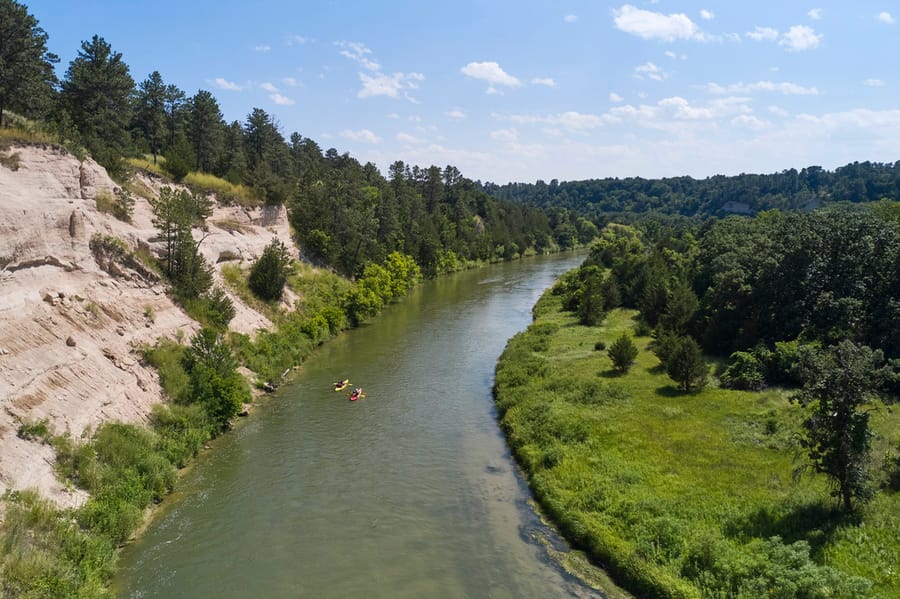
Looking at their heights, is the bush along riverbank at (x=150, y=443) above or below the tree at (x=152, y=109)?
below

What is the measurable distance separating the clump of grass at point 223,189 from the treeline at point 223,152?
1.75 feet

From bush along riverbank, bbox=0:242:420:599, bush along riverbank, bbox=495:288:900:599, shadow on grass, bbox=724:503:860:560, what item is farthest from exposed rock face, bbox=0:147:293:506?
shadow on grass, bbox=724:503:860:560

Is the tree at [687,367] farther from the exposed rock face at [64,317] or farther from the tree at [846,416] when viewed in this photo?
the exposed rock face at [64,317]

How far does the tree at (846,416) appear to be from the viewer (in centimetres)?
1858

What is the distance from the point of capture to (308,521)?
2273cm

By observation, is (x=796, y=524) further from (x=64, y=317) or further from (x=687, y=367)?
(x=64, y=317)

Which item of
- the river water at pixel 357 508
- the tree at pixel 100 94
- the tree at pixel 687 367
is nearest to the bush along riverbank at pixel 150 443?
the river water at pixel 357 508

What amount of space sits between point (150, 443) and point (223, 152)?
49.1 metres

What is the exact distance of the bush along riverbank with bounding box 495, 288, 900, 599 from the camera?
1711 cm

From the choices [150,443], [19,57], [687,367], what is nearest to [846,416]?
[687,367]

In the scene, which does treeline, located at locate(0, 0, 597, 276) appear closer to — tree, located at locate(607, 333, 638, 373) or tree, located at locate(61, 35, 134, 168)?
tree, located at locate(61, 35, 134, 168)

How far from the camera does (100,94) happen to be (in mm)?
47219

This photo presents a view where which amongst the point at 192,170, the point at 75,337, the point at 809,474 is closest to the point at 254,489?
the point at 75,337

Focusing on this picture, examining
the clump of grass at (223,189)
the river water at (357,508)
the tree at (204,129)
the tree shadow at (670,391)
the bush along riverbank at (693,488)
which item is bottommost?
the river water at (357,508)
